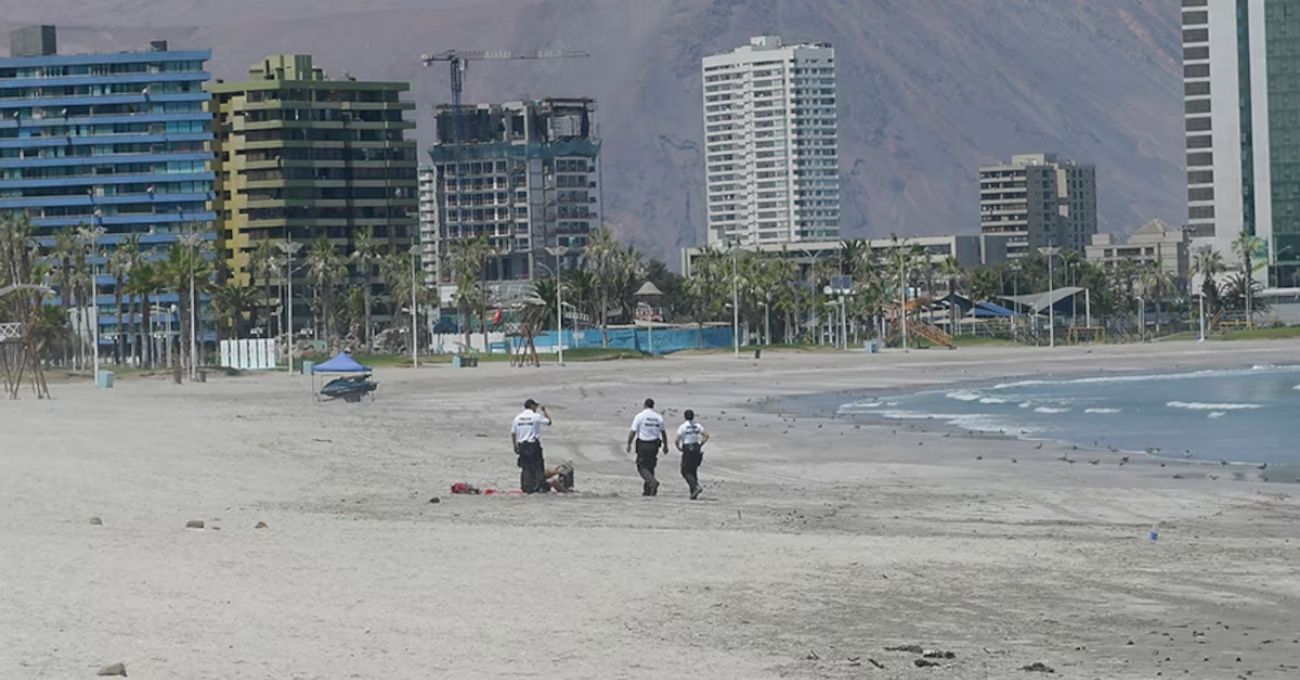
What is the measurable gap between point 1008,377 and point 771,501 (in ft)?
214

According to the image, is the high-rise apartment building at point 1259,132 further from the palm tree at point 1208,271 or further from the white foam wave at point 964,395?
the white foam wave at point 964,395

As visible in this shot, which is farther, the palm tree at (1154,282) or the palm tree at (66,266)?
the palm tree at (1154,282)

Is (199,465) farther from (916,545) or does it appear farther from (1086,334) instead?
(1086,334)

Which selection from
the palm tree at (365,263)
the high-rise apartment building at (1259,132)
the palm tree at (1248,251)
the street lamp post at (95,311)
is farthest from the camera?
the high-rise apartment building at (1259,132)

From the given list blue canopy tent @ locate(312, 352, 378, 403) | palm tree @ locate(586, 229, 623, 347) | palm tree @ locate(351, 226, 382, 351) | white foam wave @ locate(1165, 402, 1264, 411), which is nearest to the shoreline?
white foam wave @ locate(1165, 402, 1264, 411)

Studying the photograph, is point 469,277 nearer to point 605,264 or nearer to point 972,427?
point 605,264

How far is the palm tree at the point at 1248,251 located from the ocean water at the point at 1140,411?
7180cm

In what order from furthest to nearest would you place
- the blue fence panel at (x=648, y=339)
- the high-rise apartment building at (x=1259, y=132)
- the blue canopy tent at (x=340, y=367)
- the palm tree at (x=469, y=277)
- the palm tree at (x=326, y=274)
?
the high-rise apartment building at (x=1259, y=132)
the palm tree at (x=326, y=274)
the palm tree at (x=469, y=277)
the blue fence panel at (x=648, y=339)
the blue canopy tent at (x=340, y=367)

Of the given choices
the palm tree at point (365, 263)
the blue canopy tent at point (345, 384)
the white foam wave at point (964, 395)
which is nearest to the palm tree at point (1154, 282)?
the palm tree at point (365, 263)

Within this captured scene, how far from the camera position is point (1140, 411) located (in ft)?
208

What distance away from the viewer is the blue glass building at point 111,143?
635 ft

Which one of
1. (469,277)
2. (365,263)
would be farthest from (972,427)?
(365,263)

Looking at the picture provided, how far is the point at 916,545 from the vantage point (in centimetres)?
2406

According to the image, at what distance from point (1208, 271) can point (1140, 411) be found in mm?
110864
